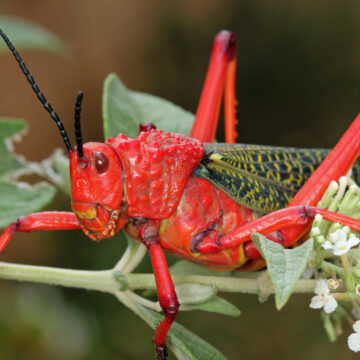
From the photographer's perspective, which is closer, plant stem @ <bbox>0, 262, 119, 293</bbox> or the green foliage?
plant stem @ <bbox>0, 262, 119, 293</bbox>

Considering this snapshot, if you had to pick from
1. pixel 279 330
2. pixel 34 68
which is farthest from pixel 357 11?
pixel 34 68

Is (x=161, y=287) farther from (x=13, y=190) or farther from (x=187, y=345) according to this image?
(x=13, y=190)

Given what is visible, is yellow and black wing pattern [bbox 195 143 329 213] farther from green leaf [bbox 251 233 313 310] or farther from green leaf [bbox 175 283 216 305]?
green leaf [bbox 251 233 313 310]

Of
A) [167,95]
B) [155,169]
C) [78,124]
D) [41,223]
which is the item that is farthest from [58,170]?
[167,95]

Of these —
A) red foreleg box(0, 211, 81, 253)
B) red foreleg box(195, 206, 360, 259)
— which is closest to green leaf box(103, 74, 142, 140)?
red foreleg box(0, 211, 81, 253)

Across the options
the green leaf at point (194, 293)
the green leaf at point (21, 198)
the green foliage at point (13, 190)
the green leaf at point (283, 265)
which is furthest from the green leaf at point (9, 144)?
the green leaf at point (283, 265)
